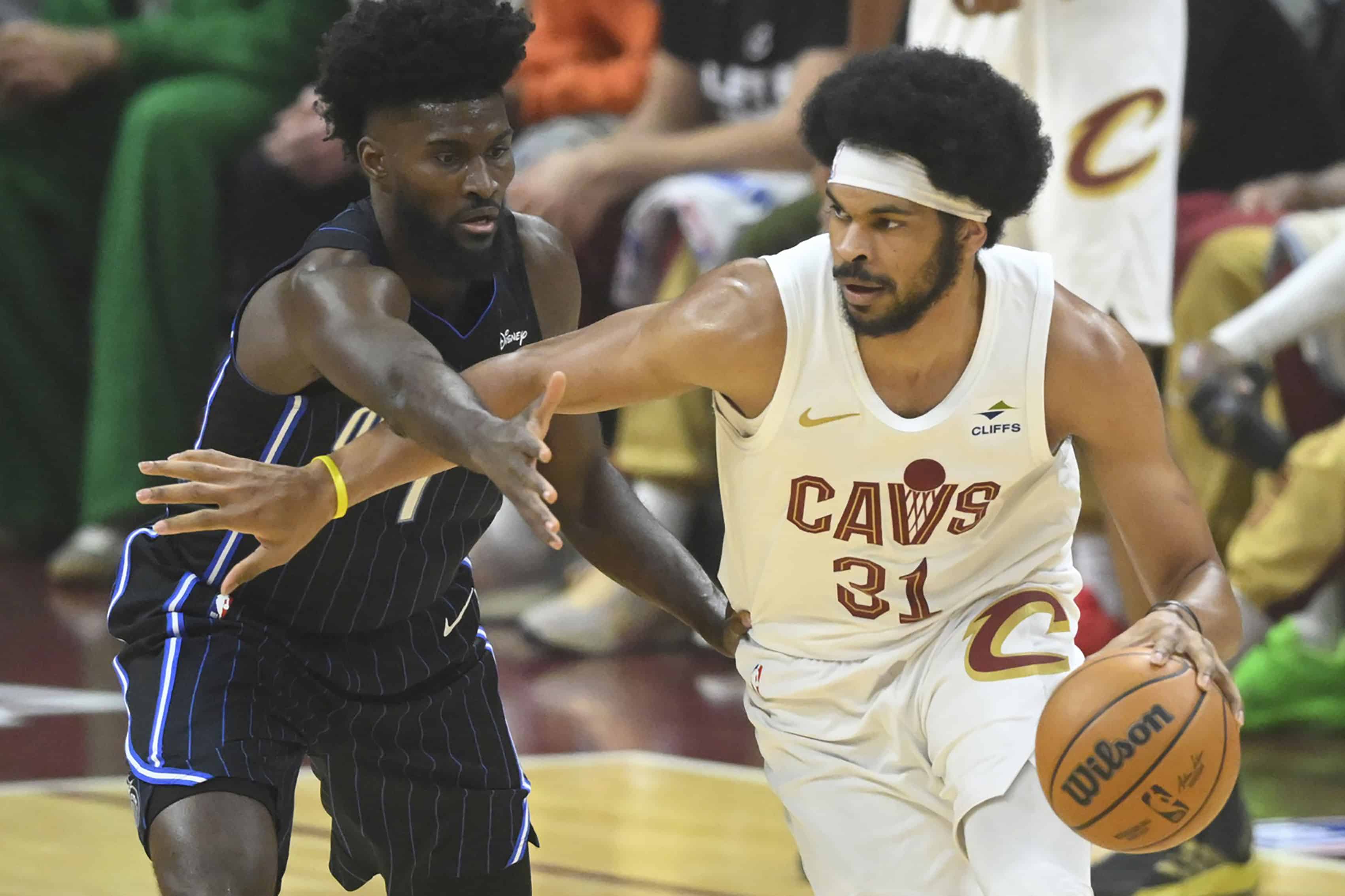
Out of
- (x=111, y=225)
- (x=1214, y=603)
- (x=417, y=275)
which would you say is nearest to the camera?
(x=1214, y=603)

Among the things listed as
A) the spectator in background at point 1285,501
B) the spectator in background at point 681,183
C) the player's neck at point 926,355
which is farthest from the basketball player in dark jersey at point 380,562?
the spectator in background at point 681,183

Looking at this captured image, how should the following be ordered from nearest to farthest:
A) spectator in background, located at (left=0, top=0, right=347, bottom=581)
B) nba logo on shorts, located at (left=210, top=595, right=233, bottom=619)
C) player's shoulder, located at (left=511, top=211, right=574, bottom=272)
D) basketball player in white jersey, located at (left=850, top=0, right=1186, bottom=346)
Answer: nba logo on shorts, located at (left=210, top=595, right=233, bottom=619) → player's shoulder, located at (left=511, top=211, right=574, bottom=272) → basketball player in white jersey, located at (left=850, top=0, right=1186, bottom=346) → spectator in background, located at (left=0, top=0, right=347, bottom=581)

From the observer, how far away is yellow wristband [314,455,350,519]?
2973mm

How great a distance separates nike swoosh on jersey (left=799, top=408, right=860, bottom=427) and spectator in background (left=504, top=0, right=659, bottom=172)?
174 inches

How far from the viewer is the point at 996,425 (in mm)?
3166

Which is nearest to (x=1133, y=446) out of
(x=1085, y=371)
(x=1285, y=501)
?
(x=1085, y=371)

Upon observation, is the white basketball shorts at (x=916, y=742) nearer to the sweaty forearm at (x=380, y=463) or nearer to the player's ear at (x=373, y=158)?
the sweaty forearm at (x=380, y=463)

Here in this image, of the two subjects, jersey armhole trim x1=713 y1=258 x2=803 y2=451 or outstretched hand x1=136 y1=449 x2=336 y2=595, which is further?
jersey armhole trim x1=713 y1=258 x2=803 y2=451

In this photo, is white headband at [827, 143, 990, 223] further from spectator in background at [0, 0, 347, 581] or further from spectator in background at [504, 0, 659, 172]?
spectator in background at [0, 0, 347, 581]

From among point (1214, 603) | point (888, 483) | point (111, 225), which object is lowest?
point (111, 225)

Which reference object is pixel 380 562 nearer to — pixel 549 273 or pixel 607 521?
pixel 607 521

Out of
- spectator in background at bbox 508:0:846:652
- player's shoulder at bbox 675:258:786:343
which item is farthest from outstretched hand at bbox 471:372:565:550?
spectator in background at bbox 508:0:846:652

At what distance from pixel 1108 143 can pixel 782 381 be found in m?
1.77

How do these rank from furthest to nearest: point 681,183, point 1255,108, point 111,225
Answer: point 111,225 → point 1255,108 → point 681,183
